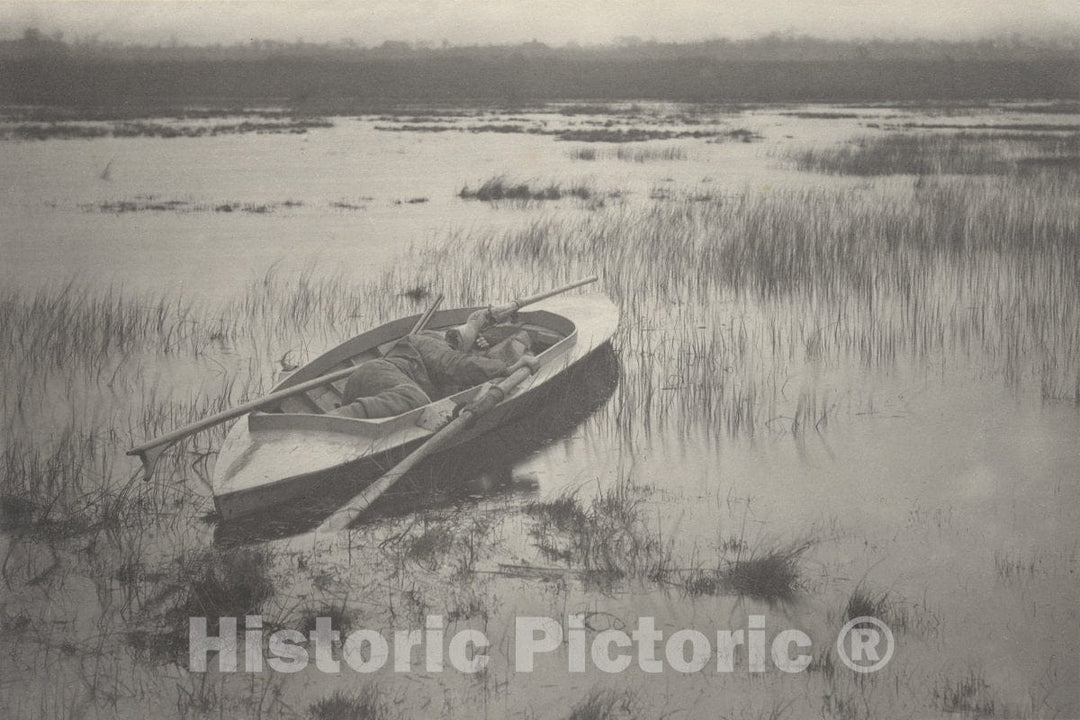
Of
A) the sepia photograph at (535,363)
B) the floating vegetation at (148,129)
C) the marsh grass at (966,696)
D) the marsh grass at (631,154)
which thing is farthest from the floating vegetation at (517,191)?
the marsh grass at (966,696)

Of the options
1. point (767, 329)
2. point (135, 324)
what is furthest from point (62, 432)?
point (767, 329)

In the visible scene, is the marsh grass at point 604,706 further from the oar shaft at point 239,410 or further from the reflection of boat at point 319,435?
the oar shaft at point 239,410

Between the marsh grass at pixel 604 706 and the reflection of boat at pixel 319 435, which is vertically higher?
the reflection of boat at pixel 319 435

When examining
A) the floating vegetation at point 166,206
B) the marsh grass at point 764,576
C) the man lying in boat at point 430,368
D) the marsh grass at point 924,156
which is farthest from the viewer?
the marsh grass at point 924,156

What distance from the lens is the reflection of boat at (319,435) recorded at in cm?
313

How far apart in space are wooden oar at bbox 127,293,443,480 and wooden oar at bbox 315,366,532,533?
1.54ft

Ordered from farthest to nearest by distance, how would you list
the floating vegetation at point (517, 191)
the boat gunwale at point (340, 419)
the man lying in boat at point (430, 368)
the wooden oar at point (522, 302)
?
the floating vegetation at point (517, 191) < the wooden oar at point (522, 302) < the man lying in boat at point (430, 368) < the boat gunwale at point (340, 419)

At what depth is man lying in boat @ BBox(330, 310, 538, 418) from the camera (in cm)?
354

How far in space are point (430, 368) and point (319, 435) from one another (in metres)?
0.70

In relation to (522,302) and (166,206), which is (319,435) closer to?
(522,302)

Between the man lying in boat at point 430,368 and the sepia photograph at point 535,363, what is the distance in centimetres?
2

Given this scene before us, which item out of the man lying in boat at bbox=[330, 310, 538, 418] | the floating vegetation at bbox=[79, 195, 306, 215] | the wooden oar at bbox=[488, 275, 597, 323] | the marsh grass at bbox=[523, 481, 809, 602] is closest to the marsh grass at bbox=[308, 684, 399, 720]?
the marsh grass at bbox=[523, 481, 809, 602]

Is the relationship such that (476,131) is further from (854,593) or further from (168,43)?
(854,593)

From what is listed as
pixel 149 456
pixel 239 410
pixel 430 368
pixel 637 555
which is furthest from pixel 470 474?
pixel 149 456
